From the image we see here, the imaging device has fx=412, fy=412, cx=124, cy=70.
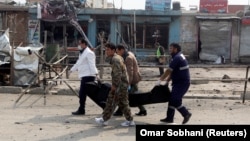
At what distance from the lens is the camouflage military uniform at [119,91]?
745 centimetres

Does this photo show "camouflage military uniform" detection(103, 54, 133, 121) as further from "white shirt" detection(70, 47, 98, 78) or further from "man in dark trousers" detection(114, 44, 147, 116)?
"white shirt" detection(70, 47, 98, 78)

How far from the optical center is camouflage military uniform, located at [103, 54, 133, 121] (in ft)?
24.5

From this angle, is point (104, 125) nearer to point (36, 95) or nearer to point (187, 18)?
point (36, 95)

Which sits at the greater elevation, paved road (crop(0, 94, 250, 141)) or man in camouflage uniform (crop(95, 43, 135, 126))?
man in camouflage uniform (crop(95, 43, 135, 126))

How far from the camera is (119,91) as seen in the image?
7.53m

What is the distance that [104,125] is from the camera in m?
7.79

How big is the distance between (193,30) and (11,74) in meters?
15.9

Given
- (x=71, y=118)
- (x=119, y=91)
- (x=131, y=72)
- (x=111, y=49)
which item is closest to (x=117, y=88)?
(x=119, y=91)

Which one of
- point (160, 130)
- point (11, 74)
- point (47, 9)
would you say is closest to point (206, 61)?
point (47, 9)

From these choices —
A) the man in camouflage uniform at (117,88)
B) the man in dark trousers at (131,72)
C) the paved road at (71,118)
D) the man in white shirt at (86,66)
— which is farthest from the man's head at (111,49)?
the paved road at (71,118)

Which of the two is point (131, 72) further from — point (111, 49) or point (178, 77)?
point (178, 77)

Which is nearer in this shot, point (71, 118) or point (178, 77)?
point (178, 77)

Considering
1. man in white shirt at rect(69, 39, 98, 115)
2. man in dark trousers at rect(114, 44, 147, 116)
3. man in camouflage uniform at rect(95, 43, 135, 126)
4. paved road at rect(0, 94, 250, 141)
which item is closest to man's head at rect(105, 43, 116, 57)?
man in camouflage uniform at rect(95, 43, 135, 126)

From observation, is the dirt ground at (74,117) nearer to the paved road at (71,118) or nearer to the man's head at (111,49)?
the paved road at (71,118)
